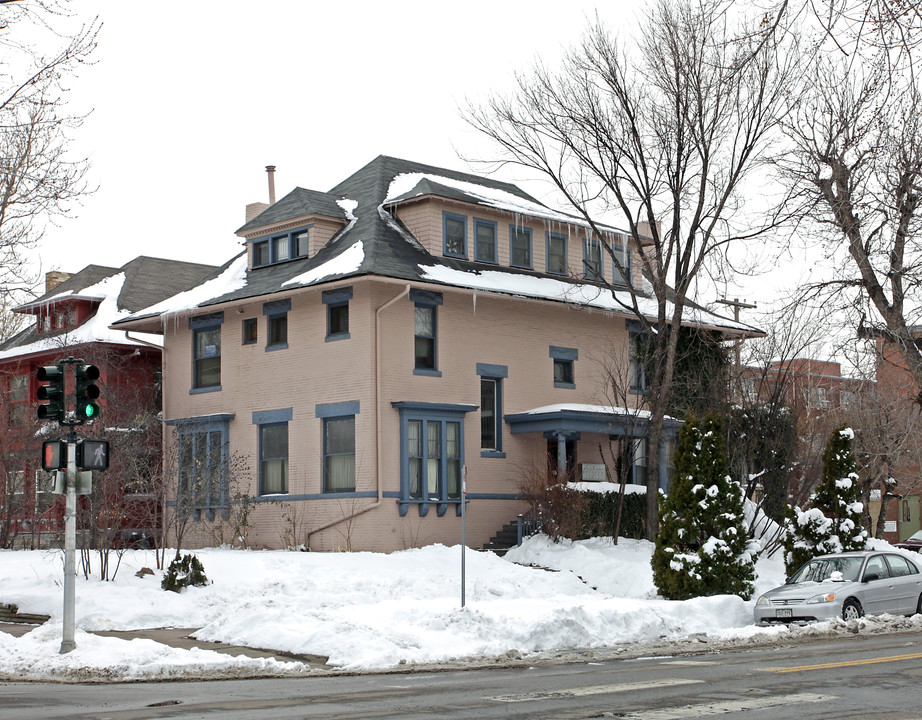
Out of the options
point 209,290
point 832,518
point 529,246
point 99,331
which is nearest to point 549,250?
point 529,246

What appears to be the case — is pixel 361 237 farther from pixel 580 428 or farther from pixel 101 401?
pixel 101 401

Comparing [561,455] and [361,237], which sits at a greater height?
[361,237]

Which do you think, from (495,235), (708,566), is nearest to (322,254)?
(495,235)

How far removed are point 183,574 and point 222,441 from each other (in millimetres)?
10235

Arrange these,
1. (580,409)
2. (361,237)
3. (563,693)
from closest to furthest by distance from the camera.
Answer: (563,693)
(361,237)
(580,409)

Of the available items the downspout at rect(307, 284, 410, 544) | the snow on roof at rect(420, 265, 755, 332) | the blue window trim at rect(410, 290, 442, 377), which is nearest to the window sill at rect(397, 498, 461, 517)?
the downspout at rect(307, 284, 410, 544)

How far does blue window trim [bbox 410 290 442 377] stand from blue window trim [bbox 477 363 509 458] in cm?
141

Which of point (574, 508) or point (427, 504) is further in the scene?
point (427, 504)

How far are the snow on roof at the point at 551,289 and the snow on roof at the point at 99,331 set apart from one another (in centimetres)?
977

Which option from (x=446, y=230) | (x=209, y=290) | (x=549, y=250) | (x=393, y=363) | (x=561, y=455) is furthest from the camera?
(x=549, y=250)

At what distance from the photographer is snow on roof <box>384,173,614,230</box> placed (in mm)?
32500

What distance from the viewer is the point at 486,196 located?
3341 centimetres

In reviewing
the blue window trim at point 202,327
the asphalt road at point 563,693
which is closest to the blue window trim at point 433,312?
the blue window trim at point 202,327

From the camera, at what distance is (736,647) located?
55.8 feet
